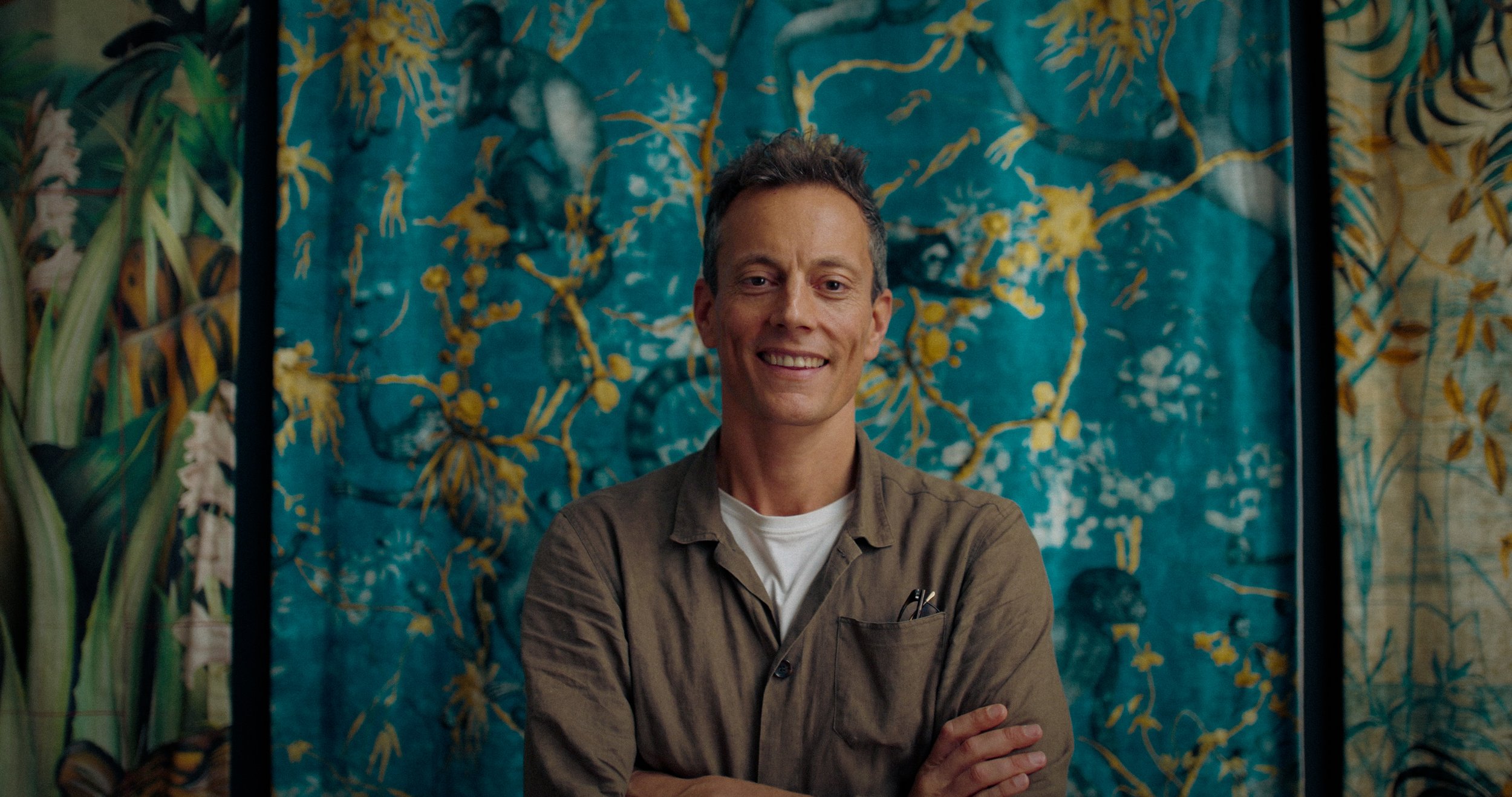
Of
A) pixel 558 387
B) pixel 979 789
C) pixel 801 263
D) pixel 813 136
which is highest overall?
pixel 813 136

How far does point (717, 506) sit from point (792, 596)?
19 centimetres

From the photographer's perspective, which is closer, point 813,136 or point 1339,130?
point 1339,130

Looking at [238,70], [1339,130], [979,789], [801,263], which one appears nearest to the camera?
[979,789]

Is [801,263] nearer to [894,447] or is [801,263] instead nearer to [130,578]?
[894,447]

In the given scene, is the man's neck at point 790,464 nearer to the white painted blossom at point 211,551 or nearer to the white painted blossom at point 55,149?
the white painted blossom at point 211,551

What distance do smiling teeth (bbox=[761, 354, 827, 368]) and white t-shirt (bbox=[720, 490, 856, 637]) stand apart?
239mm

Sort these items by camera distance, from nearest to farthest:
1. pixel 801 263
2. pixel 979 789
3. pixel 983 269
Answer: pixel 979 789
pixel 801 263
pixel 983 269

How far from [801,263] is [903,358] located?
61 centimetres

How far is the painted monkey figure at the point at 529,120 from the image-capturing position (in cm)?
198

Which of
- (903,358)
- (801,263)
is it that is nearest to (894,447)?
(903,358)

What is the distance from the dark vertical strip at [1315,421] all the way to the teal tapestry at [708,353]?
3.0 inches

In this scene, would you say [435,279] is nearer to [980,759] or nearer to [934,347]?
[934,347]

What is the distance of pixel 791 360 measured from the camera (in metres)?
1.38

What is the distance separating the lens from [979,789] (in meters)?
1.21
